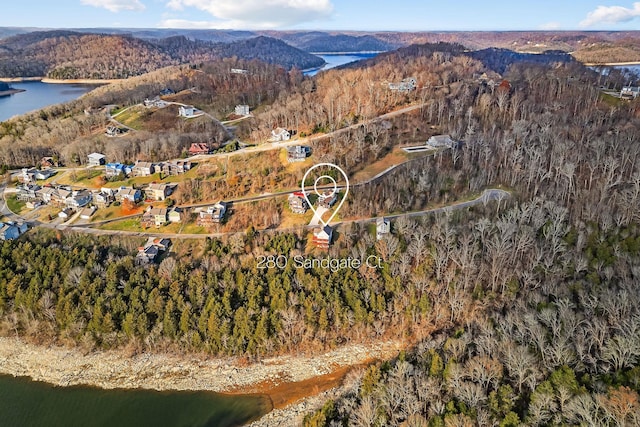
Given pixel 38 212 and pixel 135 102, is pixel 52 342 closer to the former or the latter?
pixel 38 212

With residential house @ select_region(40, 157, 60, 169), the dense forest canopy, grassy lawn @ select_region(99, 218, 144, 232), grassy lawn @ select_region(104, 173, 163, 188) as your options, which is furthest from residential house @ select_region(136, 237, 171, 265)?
residential house @ select_region(40, 157, 60, 169)

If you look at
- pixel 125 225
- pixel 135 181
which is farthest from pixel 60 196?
pixel 125 225

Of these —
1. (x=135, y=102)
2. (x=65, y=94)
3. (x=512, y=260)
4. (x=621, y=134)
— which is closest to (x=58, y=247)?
(x=512, y=260)

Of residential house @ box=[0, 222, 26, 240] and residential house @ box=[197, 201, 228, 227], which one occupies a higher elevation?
residential house @ box=[197, 201, 228, 227]

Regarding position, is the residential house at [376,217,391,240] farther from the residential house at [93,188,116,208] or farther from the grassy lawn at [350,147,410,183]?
the residential house at [93,188,116,208]

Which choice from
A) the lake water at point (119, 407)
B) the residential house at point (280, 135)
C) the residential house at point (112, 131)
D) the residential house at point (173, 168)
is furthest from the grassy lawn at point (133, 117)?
the lake water at point (119, 407)

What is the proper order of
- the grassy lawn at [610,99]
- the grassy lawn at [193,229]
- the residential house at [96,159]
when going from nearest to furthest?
1. the grassy lawn at [193,229]
2. the residential house at [96,159]
3. the grassy lawn at [610,99]

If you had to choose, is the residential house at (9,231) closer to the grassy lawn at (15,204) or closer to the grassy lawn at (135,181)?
Answer: the grassy lawn at (15,204)
